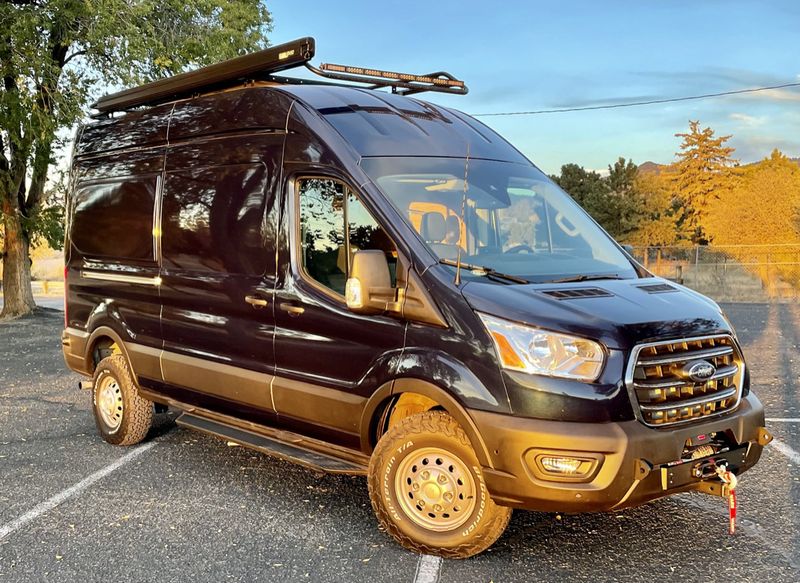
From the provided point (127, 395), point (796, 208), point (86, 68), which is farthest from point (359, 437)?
point (796, 208)

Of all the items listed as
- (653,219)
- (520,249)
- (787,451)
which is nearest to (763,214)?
(653,219)

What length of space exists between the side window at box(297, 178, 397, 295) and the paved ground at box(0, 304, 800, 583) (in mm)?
1515

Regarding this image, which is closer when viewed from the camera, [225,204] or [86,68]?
[225,204]

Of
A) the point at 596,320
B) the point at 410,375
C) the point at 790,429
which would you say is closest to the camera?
the point at 596,320

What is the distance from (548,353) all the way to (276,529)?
80.7 inches

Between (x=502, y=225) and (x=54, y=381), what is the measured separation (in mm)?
7300

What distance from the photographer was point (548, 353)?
375 centimetres

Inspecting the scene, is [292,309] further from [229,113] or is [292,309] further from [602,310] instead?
[602,310]

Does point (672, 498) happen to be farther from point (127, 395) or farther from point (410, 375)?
point (127, 395)

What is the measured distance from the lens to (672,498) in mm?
5160

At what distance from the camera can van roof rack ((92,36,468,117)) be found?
16.9 ft

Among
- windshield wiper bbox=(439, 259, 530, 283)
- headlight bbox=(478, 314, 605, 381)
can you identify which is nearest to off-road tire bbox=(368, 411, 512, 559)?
headlight bbox=(478, 314, 605, 381)

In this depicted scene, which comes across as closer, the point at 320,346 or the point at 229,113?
the point at 320,346

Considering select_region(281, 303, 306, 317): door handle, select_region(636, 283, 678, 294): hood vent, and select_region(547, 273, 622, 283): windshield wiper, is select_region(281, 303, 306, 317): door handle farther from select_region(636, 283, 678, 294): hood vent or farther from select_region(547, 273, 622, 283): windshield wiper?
select_region(636, 283, 678, 294): hood vent
